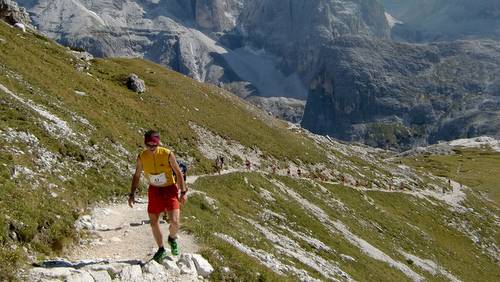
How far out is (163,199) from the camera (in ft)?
55.5

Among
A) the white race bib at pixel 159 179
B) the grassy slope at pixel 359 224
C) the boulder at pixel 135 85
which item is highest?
the white race bib at pixel 159 179

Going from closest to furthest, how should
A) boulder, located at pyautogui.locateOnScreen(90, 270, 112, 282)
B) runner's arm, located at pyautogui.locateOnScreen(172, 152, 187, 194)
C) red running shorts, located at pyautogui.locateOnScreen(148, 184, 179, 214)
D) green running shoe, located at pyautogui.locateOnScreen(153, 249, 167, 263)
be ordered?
boulder, located at pyautogui.locateOnScreen(90, 270, 112, 282)
runner's arm, located at pyautogui.locateOnScreen(172, 152, 187, 194)
red running shorts, located at pyautogui.locateOnScreen(148, 184, 179, 214)
green running shoe, located at pyautogui.locateOnScreen(153, 249, 167, 263)

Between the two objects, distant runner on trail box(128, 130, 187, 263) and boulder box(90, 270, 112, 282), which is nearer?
boulder box(90, 270, 112, 282)

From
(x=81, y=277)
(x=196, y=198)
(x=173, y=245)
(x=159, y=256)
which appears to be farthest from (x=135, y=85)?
(x=81, y=277)

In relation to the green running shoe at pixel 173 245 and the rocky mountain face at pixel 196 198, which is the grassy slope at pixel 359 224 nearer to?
the rocky mountain face at pixel 196 198

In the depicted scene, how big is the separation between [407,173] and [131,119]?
243 ft

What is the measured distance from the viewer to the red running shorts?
55.4 feet

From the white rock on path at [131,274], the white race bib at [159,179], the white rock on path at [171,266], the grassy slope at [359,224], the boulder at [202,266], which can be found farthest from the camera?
the grassy slope at [359,224]

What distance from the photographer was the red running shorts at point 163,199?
16.9 metres

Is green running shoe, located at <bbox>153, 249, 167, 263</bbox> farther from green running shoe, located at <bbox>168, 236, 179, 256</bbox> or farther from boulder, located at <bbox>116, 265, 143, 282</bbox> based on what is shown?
boulder, located at <bbox>116, 265, 143, 282</bbox>

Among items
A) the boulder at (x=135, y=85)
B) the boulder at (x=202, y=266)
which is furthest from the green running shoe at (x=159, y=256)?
the boulder at (x=135, y=85)

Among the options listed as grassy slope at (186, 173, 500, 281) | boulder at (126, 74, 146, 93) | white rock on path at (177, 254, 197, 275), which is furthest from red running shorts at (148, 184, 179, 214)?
boulder at (126, 74, 146, 93)

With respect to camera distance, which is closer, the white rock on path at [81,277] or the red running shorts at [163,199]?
the white rock on path at [81,277]

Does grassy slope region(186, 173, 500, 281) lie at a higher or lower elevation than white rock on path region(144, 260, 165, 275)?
lower
